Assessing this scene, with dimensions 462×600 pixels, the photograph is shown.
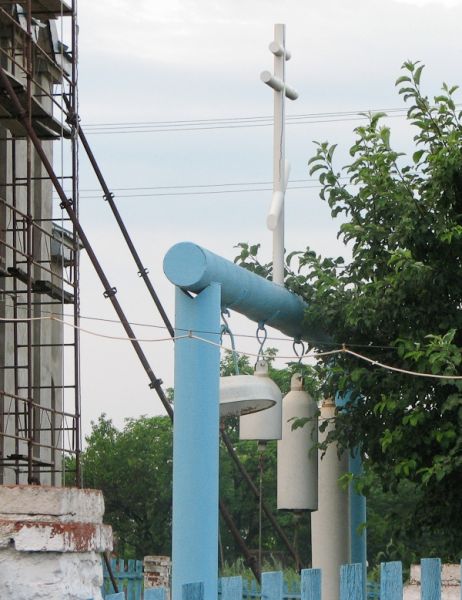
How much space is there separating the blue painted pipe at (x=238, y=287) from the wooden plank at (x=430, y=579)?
200cm

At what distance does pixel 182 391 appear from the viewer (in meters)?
6.52

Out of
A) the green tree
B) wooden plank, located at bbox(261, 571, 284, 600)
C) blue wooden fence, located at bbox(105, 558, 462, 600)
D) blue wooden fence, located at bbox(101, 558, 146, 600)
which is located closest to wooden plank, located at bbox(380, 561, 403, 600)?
blue wooden fence, located at bbox(105, 558, 462, 600)

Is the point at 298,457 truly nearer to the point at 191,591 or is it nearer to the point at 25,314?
the point at 191,591

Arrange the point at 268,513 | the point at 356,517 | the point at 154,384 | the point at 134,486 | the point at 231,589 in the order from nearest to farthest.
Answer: the point at 231,589, the point at 356,517, the point at 154,384, the point at 268,513, the point at 134,486

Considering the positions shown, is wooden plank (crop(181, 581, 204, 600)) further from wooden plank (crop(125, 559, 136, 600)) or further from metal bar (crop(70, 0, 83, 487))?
wooden plank (crop(125, 559, 136, 600))

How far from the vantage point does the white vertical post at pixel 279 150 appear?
8.03m

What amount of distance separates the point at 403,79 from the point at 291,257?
1417 millimetres

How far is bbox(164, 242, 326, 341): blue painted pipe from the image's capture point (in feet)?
21.5

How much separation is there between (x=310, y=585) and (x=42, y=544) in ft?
4.27

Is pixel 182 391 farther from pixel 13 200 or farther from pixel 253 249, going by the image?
pixel 13 200

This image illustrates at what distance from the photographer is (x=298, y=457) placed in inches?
342

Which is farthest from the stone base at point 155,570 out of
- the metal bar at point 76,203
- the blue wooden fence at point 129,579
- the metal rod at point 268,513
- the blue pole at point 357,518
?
the blue pole at point 357,518

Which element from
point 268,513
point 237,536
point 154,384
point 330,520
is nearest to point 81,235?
point 154,384

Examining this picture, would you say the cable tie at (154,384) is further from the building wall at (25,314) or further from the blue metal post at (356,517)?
the blue metal post at (356,517)
